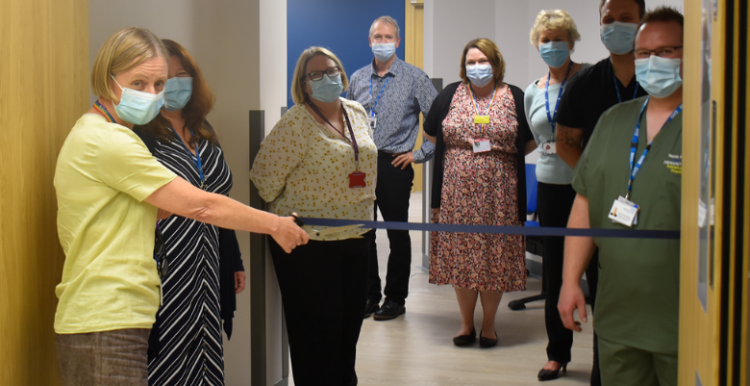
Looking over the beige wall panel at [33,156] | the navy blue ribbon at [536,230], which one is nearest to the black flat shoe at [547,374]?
the navy blue ribbon at [536,230]

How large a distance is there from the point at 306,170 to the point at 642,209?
1352mm

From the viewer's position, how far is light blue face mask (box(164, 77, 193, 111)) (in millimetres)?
2180

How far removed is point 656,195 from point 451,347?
2.26m

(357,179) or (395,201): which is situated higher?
(357,179)

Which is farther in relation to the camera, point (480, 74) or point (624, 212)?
point (480, 74)

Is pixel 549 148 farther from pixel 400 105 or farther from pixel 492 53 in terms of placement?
pixel 400 105

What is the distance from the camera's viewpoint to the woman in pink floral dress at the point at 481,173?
3.44 metres

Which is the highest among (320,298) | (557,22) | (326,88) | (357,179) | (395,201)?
(557,22)

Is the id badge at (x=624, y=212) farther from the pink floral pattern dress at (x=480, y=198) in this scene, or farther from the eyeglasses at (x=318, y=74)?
the pink floral pattern dress at (x=480, y=198)

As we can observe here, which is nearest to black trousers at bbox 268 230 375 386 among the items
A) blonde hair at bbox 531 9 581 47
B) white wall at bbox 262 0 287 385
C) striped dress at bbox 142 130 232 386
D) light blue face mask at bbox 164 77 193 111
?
white wall at bbox 262 0 287 385

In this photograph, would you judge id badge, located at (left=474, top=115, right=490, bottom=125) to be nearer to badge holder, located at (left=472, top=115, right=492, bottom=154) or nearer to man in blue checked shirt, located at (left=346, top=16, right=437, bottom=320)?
badge holder, located at (left=472, top=115, right=492, bottom=154)

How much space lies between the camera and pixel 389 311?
4.33 m

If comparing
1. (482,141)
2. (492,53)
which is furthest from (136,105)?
(492,53)

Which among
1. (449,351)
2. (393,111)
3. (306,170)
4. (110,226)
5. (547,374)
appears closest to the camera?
(110,226)
